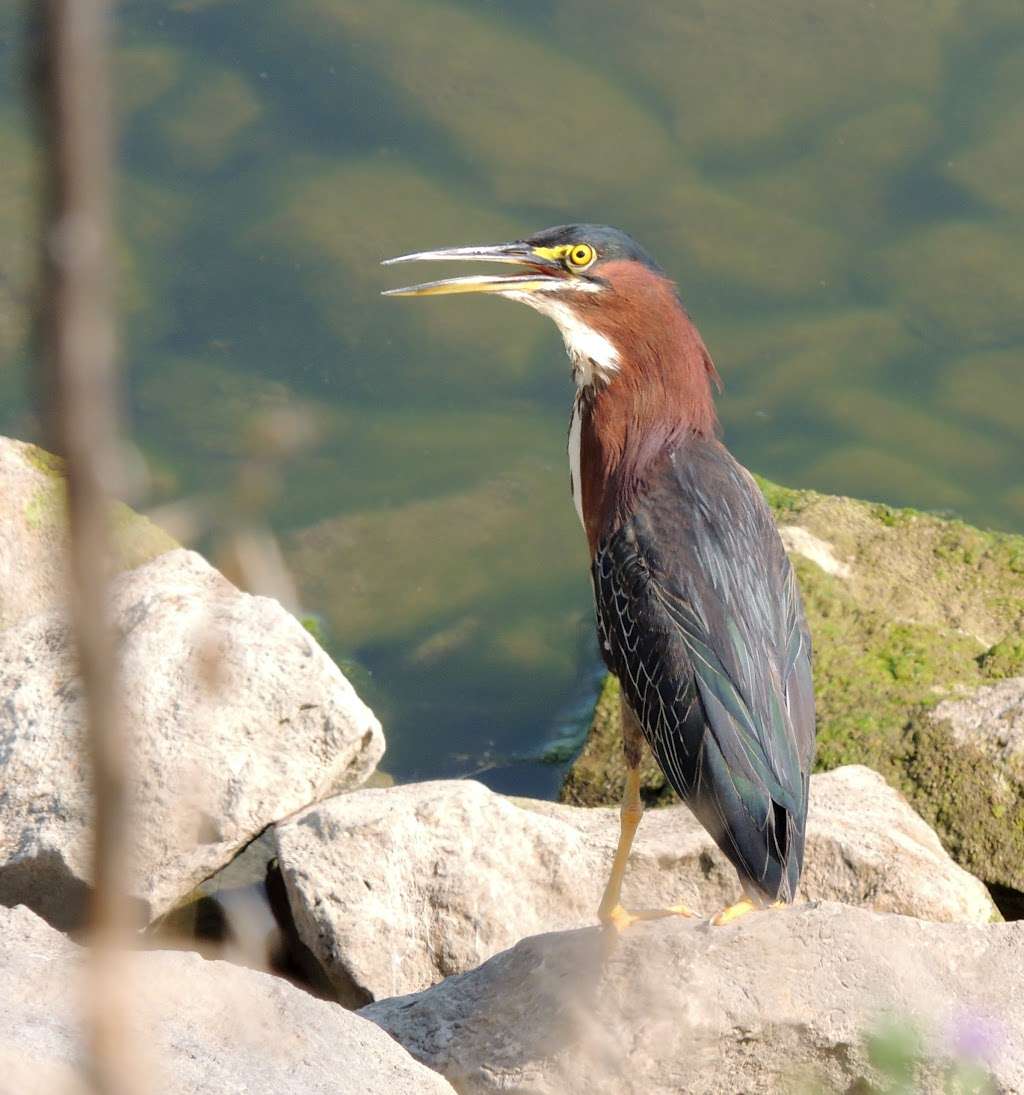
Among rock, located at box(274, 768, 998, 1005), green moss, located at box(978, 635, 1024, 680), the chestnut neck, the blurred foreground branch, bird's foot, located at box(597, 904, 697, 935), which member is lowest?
rock, located at box(274, 768, 998, 1005)

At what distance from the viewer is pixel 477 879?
164 inches

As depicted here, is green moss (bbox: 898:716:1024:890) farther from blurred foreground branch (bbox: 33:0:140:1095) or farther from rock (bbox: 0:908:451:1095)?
blurred foreground branch (bbox: 33:0:140:1095)

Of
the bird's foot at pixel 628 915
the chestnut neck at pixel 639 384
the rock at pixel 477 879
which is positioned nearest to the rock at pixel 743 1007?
the bird's foot at pixel 628 915

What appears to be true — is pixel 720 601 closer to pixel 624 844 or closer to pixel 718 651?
pixel 718 651

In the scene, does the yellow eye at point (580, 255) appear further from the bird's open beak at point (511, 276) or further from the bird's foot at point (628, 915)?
the bird's foot at point (628, 915)

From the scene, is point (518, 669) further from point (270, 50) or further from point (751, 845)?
point (270, 50)

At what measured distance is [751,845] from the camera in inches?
139

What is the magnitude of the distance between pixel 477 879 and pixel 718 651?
971 mm

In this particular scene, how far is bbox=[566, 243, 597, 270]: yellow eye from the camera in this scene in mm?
4297

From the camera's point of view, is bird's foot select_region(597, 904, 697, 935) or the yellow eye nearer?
bird's foot select_region(597, 904, 697, 935)

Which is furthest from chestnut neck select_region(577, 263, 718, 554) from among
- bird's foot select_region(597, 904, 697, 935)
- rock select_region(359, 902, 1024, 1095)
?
rock select_region(359, 902, 1024, 1095)

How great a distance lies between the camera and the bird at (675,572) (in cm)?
362

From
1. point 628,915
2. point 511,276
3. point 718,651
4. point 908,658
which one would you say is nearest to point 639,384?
point 511,276

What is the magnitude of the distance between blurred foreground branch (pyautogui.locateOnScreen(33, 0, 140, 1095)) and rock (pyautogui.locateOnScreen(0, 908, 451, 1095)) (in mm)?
1963
